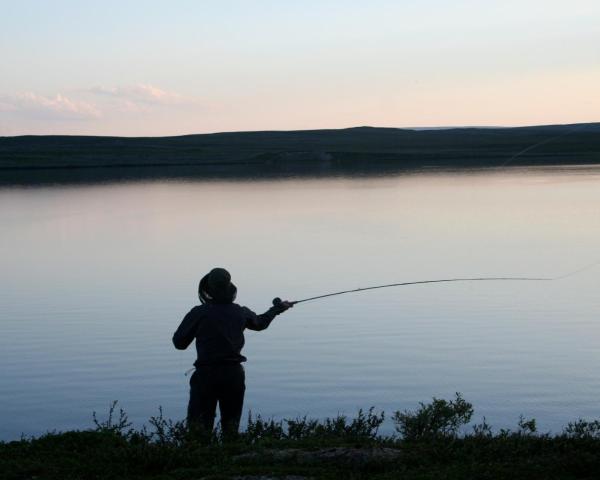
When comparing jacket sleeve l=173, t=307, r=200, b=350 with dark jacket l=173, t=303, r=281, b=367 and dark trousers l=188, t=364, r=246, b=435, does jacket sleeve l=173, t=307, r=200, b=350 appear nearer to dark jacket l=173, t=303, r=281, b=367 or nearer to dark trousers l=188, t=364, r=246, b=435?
dark jacket l=173, t=303, r=281, b=367

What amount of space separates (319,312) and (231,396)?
8691 millimetres

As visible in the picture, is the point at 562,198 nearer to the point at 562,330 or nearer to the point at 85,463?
the point at 562,330

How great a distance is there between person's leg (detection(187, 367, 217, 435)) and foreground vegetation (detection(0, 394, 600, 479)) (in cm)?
30

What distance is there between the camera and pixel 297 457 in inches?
245

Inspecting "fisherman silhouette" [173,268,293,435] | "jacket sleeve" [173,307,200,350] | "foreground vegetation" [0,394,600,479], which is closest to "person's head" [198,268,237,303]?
"fisherman silhouette" [173,268,293,435]

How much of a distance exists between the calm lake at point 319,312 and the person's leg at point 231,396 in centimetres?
289

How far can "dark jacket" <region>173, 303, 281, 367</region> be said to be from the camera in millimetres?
7203

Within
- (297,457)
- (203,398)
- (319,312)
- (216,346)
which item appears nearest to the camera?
(297,457)

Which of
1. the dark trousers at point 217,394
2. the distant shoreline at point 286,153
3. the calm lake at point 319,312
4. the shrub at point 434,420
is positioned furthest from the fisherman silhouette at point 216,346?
the distant shoreline at point 286,153

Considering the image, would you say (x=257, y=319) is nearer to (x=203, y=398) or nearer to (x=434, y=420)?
(x=203, y=398)

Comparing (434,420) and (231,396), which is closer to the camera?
(231,396)

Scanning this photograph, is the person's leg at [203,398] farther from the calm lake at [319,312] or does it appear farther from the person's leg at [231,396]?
the calm lake at [319,312]

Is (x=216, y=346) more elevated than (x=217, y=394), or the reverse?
(x=216, y=346)

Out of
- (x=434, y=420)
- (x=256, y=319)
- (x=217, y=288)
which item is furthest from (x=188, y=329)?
(x=434, y=420)
